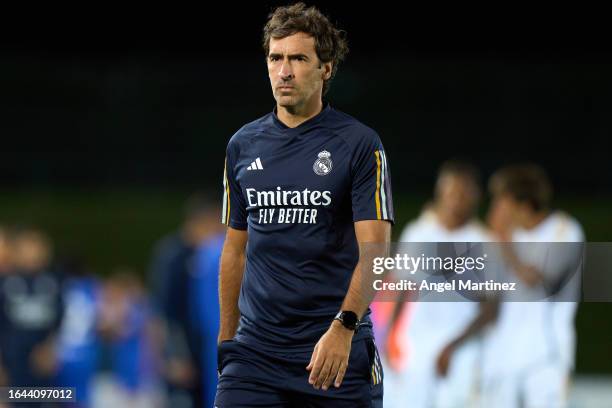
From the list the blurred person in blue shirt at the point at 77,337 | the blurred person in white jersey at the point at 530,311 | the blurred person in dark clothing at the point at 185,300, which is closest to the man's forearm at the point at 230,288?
the blurred person in white jersey at the point at 530,311

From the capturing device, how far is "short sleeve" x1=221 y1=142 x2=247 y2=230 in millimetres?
4414

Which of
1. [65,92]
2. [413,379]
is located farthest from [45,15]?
[413,379]

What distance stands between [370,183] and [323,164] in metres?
0.20

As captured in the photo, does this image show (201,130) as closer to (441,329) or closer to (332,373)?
(441,329)

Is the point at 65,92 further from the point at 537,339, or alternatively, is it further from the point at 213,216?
the point at 537,339

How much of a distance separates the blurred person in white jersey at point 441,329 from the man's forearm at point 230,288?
3730mm

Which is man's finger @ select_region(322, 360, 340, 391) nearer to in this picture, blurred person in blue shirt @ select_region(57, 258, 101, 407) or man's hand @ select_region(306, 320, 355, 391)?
man's hand @ select_region(306, 320, 355, 391)

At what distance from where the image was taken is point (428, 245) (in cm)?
577

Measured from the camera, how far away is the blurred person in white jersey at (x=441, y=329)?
8.13 metres

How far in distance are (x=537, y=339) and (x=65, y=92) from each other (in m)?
13.8

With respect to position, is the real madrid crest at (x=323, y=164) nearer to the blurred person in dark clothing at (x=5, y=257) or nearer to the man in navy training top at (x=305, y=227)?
the man in navy training top at (x=305, y=227)

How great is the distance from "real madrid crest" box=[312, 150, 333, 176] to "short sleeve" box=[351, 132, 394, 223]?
92 mm

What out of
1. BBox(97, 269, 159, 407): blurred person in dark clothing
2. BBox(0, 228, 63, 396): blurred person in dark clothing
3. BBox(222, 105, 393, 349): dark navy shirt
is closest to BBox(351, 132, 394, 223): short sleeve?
BBox(222, 105, 393, 349): dark navy shirt

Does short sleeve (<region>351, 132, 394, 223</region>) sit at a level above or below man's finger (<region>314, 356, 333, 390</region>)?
above
